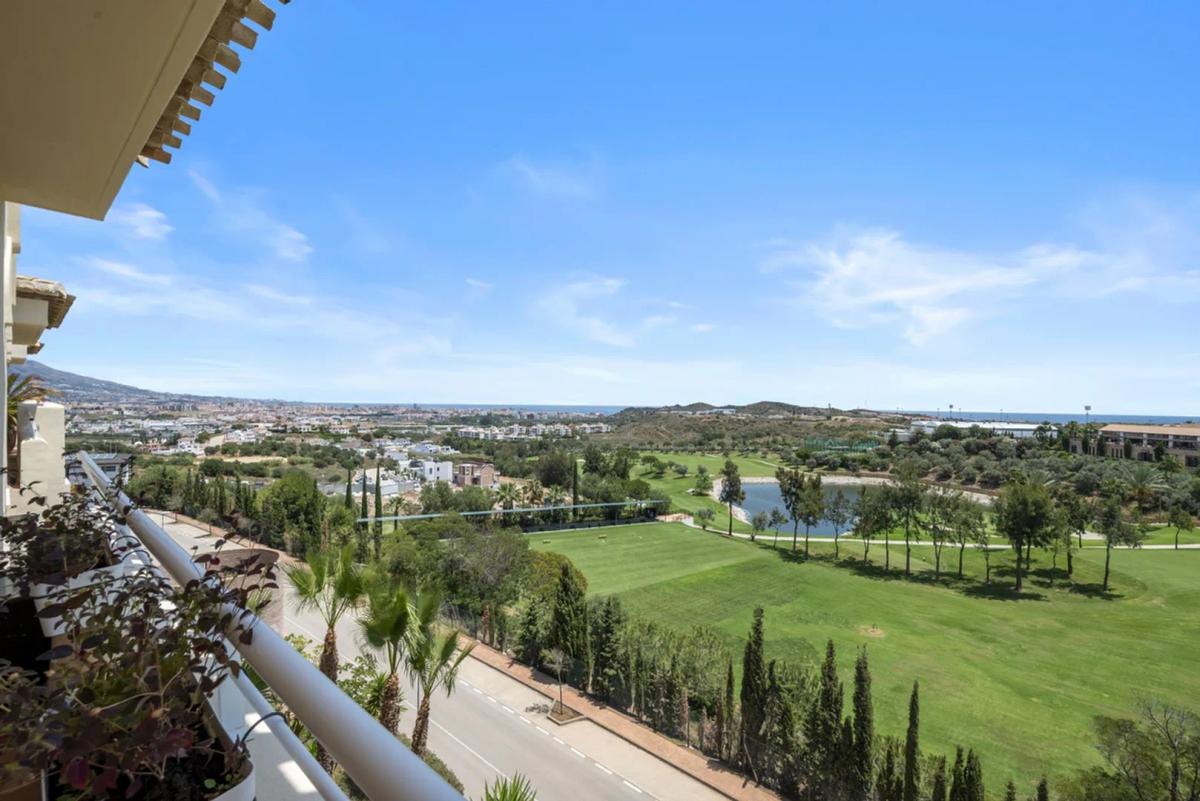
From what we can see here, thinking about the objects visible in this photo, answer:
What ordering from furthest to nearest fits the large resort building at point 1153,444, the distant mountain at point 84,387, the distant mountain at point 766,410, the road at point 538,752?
the distant mountain at point 766,410
the large resort building at point 1153,444
the distant mountain at point 84,387
the road at point 538,752

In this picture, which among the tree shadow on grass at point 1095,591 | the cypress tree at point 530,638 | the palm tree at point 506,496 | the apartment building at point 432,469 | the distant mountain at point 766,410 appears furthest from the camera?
the distant mountain at point 766,410

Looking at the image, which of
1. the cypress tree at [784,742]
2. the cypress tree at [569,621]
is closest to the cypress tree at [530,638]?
the cypress tree at [569,621]

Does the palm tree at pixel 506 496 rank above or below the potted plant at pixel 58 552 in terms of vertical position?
below

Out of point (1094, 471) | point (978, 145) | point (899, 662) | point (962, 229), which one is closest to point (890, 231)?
point (962, 229)

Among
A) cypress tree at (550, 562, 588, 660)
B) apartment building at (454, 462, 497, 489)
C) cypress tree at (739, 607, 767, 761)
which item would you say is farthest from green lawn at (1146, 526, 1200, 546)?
apartment building at (454, 462, 497, 489)

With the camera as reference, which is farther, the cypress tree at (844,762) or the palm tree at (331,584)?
the cypress tree at (844,762)

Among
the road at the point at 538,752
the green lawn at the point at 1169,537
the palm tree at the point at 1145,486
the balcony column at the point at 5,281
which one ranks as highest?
the balcony column at the point at 5,281

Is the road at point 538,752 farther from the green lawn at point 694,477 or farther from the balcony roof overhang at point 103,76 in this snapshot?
the green lawn at point 694,477
